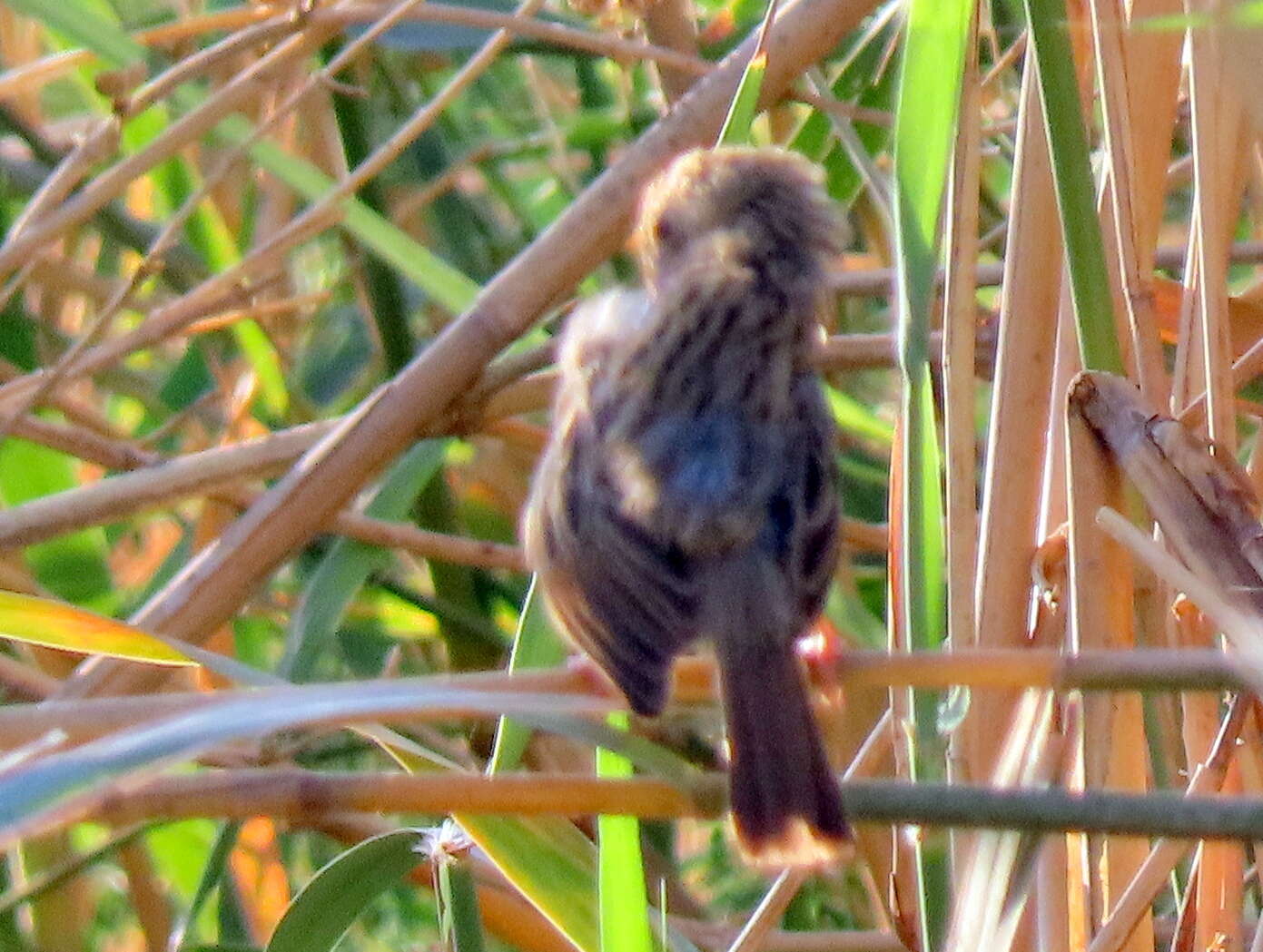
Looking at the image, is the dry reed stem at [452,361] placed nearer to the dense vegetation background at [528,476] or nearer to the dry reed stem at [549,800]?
the dense vegetation background at [528,476]

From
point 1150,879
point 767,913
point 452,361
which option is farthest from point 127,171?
point 1150,879

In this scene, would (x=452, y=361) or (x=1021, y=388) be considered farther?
(x=452, y=361)

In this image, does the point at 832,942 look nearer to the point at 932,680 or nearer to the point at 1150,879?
the point at 1150,879

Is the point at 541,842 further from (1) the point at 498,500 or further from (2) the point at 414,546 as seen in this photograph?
(1) the point at 498,500

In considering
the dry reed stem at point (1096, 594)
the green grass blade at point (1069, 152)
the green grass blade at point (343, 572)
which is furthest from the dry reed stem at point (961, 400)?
the green grass blade at point (343, 572)

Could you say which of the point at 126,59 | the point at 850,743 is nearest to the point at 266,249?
the point at 126,59
